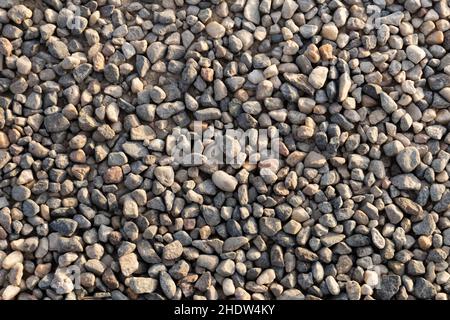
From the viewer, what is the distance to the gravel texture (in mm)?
1887

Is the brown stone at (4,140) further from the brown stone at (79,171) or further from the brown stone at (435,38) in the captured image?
the brown stone at (435,38)

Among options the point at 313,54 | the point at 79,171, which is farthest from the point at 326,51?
the point at 79,171

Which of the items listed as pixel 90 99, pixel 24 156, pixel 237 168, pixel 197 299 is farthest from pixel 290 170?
pixel 24 156

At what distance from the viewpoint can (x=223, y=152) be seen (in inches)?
76.8

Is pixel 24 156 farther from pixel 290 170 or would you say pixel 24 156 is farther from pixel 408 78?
pixel 408 78

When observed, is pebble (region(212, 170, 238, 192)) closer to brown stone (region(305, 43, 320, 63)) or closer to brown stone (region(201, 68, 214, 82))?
brown stone (region(201, 68, 214, 82))

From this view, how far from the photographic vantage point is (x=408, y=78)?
205cm

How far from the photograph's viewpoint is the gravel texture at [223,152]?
1.89 meters

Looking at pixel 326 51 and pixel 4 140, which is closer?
pixel 4 140

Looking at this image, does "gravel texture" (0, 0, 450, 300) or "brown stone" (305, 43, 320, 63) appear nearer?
"gravel texture" (0, 0, 450, 300)

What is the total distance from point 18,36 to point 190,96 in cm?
69

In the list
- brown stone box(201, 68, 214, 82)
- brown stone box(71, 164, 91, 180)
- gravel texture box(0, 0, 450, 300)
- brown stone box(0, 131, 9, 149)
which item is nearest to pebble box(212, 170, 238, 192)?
gravel texture box(0, 0, 450, 300)
